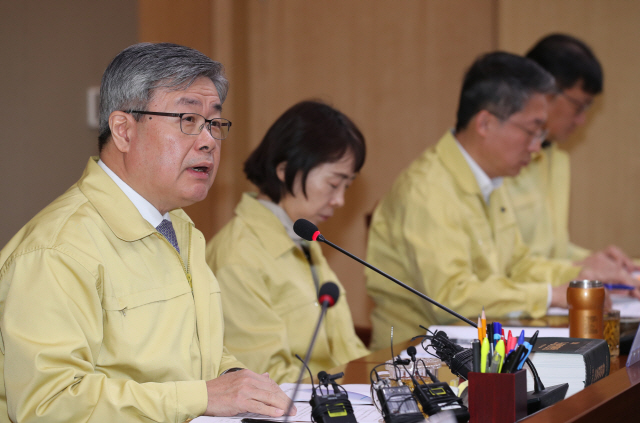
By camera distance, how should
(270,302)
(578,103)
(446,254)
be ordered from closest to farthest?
1. (270,302)
2. (446,254)
3. (578,103)

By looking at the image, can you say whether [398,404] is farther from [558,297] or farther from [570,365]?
[558,297]

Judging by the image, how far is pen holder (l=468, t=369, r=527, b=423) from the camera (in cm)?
101

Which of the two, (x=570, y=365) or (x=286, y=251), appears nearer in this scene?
(x=570, y=365)

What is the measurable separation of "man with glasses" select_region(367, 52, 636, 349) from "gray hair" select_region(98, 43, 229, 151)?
1213 millimetres

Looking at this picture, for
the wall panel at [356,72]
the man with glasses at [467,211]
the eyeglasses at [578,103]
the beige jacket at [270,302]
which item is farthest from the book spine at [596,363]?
the wall panel at [356,72]

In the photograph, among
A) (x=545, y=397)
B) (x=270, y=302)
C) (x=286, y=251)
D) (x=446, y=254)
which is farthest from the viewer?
(x=446, y=254)

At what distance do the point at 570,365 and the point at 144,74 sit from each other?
39.7 inches

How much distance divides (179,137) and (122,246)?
0.26 meters

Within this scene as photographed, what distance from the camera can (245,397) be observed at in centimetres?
117

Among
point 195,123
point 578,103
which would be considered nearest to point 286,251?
point 195,123

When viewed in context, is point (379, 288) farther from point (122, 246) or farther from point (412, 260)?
point (122, 246)

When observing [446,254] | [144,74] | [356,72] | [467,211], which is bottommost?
[446,254]

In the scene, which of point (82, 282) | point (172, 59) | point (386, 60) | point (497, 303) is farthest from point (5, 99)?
point (386, 60)

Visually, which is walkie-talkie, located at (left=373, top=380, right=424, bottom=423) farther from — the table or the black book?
the black book
